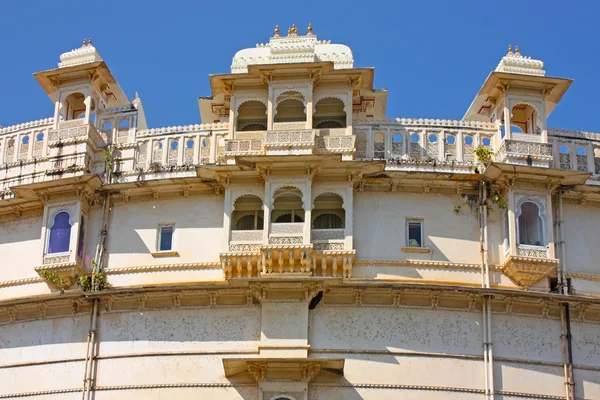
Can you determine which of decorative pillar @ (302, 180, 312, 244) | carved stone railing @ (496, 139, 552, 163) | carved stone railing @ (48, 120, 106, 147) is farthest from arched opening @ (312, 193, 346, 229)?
carved stone railing @ (48, 120, 106, 147)

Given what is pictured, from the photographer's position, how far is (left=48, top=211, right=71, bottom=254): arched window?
84.6 feet

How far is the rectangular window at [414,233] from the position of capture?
25.3m

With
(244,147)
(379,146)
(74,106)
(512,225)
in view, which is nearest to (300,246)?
(244,147)

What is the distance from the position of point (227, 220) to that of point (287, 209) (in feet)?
4.54

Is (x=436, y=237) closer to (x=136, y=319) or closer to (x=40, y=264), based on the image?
(x=136, y=319)

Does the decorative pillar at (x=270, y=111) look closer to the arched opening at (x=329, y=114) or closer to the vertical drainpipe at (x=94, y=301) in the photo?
the arched opening at (x=329, y=114)

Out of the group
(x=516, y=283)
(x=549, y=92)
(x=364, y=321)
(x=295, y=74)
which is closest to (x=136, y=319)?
(x=364, y=321)

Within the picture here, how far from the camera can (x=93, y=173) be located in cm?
2617

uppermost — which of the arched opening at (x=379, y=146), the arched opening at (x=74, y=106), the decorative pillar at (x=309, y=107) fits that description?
the arched opening at (x=74, y=106)

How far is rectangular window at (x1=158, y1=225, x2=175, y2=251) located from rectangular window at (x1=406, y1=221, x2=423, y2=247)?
519cm

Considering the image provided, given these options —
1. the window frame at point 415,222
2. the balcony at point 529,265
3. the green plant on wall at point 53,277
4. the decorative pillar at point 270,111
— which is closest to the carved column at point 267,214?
the decorative pillar at point 270,111

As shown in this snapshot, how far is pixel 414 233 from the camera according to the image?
25.5 m

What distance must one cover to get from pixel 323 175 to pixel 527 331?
17.7ft

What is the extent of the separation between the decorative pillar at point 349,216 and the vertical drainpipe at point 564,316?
4.48m
